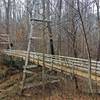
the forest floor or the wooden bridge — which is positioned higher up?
the wooden bridge

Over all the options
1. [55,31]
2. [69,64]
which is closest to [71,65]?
[69,64]

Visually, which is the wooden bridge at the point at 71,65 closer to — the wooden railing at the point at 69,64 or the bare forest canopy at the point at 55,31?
the wooden railing at the point at 69,64

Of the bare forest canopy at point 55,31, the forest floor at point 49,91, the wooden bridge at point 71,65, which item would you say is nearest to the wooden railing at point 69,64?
the wooden bridge at point 71,65

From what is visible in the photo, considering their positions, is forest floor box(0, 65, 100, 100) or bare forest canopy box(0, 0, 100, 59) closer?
forest floor box(0, 65, 100, 100)

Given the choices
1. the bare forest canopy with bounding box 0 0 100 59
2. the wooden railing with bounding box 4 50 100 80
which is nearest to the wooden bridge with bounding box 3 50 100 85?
the wooden railing with bounding box 4 50 100 80

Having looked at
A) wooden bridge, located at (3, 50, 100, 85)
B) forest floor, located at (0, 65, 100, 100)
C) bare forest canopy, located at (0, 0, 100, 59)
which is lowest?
forest floor, located at (0, 65, 100, 100)

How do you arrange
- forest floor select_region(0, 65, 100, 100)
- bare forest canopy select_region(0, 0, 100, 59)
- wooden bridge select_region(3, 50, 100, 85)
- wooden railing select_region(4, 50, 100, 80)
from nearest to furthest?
wooden bridge select_region(3, 50, 100, 85) < wooden railing select_region(4, 50, 100, 80) < forest floor select_region(0, 65, 100, 100) < bare forest canopy select_region(0, 0, 100, 59)

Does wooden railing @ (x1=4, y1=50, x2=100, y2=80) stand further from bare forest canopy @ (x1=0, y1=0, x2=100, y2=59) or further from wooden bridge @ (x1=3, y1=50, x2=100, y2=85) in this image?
bare forest canopy @ (x1=0, y1=0, x2=100, y2=59)

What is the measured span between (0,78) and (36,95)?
4623mm

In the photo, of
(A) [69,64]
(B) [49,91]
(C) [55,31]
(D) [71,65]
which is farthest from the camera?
(C) [55,31]

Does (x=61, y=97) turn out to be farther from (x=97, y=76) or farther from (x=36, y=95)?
(x=97, y=76)

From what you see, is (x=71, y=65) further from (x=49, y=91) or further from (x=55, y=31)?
(x=55, y=31)

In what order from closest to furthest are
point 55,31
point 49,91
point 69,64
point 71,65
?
1. point 71,65
2. point 69,64
3. point 49,91
4. point 55,31

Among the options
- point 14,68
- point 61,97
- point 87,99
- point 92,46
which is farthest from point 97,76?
point 92,46
